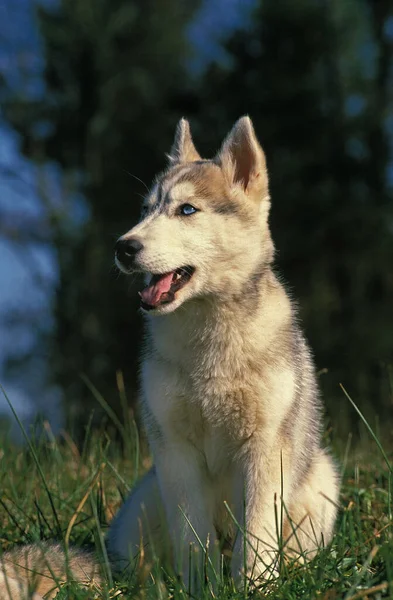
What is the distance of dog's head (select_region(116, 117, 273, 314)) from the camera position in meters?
4.25

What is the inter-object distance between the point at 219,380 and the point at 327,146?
47.9 feet

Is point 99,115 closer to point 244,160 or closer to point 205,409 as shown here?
point 244,160

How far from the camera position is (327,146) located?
18047 mm

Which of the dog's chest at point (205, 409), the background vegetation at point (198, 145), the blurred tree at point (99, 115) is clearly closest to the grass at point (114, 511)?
the dog's chest at point (205, 409)

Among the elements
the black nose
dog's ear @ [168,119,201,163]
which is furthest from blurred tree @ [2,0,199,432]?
the black nose

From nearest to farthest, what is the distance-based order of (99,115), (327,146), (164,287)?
(164,287)
(327,146)
(99,115)

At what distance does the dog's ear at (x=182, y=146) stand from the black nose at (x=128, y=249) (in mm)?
1238

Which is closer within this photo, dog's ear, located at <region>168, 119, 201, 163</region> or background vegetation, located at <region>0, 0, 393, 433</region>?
dog's ear, located at <region>168, 119, 201, 163</region>

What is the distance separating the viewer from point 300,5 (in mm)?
18953

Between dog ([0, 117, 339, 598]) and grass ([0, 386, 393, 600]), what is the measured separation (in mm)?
260

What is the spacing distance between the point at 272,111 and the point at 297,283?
396 centimetres

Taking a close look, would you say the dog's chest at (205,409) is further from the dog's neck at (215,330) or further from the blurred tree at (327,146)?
the blurred tree at (327,146)

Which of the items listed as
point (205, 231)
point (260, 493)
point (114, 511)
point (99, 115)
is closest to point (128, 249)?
point (205, 231)

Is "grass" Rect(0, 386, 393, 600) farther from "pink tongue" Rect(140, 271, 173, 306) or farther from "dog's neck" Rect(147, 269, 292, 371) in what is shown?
"pink tongue" Rect(140, 271, 173, 306)
